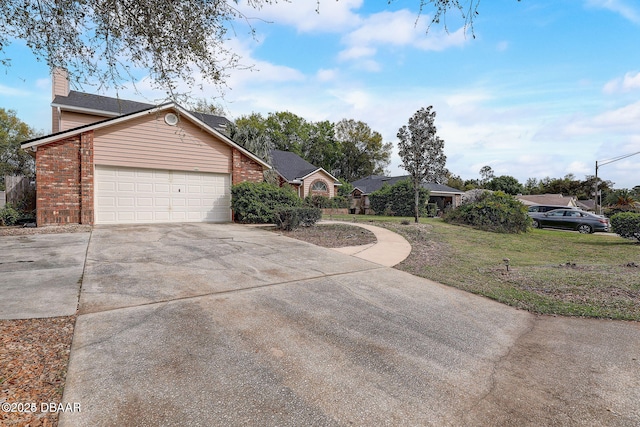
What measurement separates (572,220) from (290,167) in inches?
799

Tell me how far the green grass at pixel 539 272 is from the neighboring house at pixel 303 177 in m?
15.4

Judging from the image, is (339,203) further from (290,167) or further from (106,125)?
(106,125)

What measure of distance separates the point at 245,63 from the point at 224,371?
386 centimetres

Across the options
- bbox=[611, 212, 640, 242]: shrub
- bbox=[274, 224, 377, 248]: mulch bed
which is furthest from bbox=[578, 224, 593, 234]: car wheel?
bbox=[274, 224, 377, 248]: mulch bed

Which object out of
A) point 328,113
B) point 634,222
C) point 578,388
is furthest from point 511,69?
point 328,113

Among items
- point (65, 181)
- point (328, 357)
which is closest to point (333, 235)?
point (328, 357)

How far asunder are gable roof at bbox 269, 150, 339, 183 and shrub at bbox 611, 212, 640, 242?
19104 millimetres

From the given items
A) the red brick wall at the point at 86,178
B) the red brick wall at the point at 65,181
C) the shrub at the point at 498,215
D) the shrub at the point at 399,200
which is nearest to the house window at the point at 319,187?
the shrub at the point at 399,200

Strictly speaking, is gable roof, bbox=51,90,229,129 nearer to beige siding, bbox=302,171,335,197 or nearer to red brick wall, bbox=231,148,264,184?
red brick wall, bbox=231,148,264,184

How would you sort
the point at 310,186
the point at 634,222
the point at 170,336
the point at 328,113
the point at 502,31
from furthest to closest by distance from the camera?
the point at 328,113
the point at 310,186
the point at 634,222
the point at 502,31
the point at 170,336

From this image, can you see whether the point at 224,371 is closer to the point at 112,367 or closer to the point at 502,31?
the point at 112,367

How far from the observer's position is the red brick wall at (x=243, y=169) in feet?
46.0

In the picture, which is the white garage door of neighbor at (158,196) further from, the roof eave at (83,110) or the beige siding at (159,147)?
the roof eave at (83,110)

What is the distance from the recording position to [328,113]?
1844 inches
